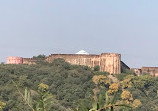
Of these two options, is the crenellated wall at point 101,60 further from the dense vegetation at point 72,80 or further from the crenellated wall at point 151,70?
the crenellated wall at point 151,70

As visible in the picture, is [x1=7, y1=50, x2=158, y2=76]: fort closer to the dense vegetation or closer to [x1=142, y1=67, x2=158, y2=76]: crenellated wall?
[x1=142, y1=67, x2=158, y2=76]: crenellated wall

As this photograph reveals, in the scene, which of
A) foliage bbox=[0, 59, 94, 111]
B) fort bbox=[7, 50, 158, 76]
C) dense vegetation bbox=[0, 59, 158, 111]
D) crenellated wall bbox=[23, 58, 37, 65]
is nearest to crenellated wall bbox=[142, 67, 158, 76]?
fort bbox=[7, 50, 158, 76]

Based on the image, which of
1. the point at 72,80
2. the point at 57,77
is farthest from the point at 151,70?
the point at 57,77

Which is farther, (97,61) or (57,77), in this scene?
(57,77)

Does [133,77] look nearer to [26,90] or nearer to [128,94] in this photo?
[128,94]

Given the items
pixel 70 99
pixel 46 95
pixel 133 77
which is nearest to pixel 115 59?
pixel 133 77

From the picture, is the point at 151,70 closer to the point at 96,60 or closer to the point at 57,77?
the point at 96,60

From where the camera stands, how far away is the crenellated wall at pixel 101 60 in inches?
3922

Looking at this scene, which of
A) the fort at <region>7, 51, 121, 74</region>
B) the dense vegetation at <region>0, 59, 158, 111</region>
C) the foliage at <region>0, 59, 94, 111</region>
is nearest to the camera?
the dense vegetation at <region>0, 59, 158, 111</region>

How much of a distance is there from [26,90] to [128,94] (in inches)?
3425

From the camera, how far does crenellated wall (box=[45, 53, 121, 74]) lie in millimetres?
99625

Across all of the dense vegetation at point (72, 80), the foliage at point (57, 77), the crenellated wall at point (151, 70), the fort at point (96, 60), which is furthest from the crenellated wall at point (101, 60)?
the crenellated wall at point (151, 70)

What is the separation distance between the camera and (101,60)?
330 feet

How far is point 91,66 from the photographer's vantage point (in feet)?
340
